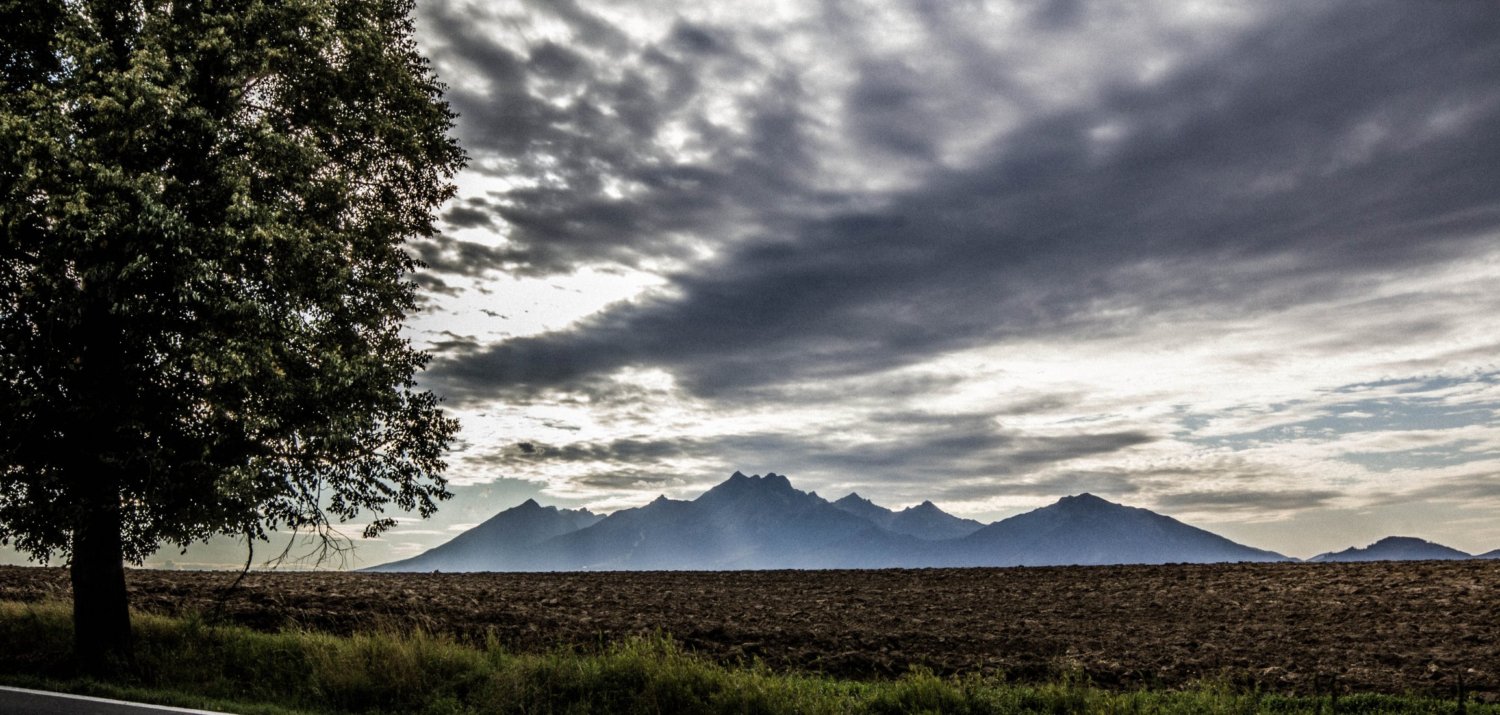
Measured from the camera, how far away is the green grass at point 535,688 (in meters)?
14.1

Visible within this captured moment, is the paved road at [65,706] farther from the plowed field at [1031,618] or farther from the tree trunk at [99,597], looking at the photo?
the plowed field at [1031,618]

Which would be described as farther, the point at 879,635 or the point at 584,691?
the point at 879,635

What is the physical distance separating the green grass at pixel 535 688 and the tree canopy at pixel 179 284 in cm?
291

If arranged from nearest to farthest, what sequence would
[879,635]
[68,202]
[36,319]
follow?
[68,202] < [36,319] < [879,635]

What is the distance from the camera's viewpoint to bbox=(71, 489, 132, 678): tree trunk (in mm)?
18188

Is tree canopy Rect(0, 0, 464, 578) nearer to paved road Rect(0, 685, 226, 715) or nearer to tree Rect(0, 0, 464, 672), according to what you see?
tree Rect(0, 0, 464, 672)

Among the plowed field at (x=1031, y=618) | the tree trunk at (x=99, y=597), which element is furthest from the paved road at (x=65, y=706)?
the plowed field at (x=1031, y=618)

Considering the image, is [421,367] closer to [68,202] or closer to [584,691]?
[68,202]

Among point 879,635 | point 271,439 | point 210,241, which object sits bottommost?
point 879,635

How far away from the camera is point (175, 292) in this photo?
54.6 ft

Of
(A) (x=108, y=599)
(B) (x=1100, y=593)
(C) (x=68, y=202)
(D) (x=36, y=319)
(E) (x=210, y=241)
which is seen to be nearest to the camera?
(C) (x=68, y=202)

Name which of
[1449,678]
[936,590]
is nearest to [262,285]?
[1449,678]

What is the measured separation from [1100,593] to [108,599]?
1268 inches

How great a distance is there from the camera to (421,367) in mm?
21422
